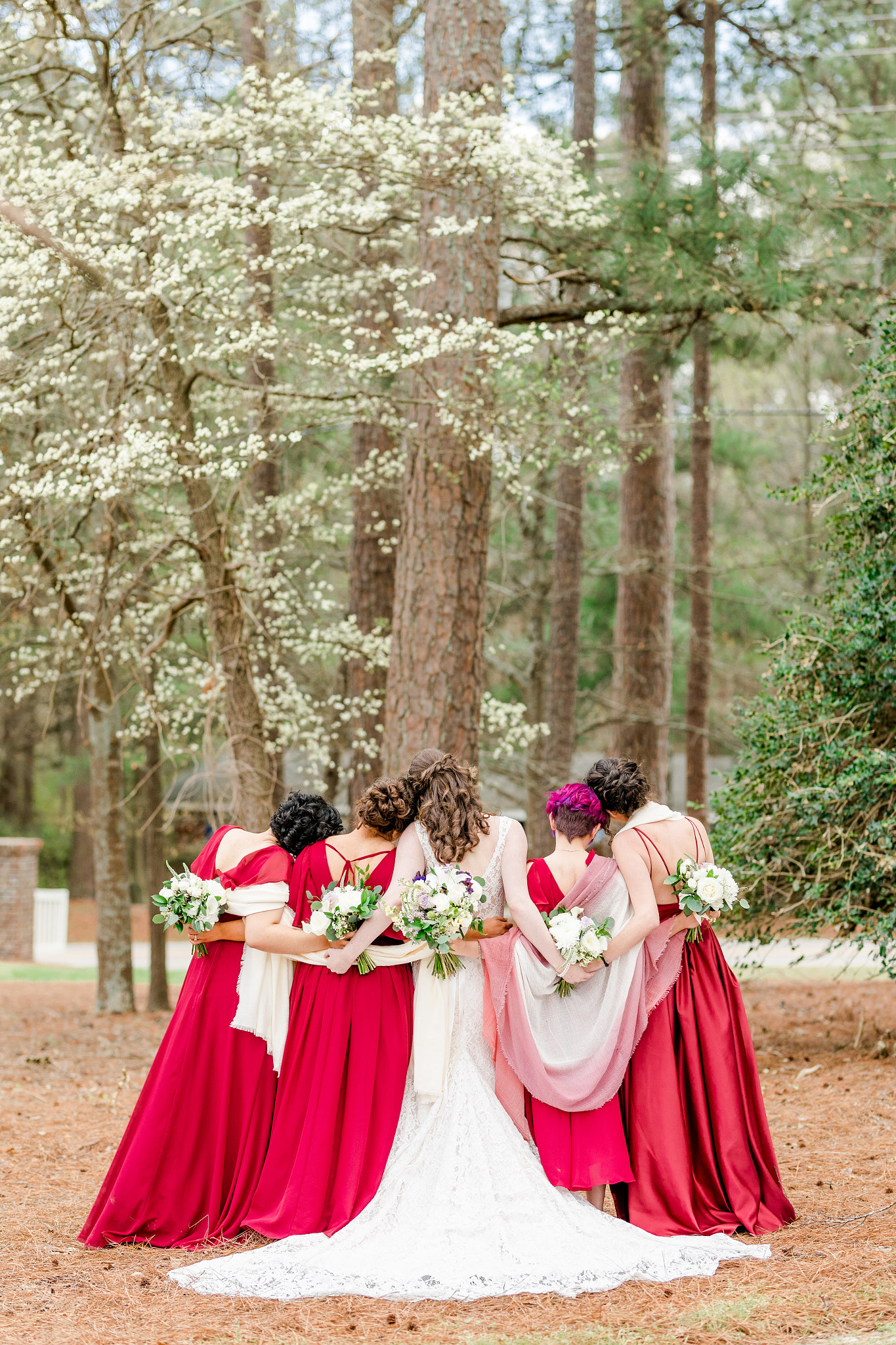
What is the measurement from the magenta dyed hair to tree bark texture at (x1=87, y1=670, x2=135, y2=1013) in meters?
7.24

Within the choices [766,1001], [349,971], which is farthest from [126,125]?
[766,1001]

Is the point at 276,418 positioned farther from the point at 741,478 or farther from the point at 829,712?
the point at 741,478

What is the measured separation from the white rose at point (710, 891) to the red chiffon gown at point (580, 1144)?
81cm

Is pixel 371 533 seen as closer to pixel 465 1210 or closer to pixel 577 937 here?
pixel 577 937

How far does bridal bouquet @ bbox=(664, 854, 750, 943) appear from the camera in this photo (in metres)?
4.80

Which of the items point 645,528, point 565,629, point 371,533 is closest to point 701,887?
point 371,533

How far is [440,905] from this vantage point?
458 cm

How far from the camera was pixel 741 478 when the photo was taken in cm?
2094

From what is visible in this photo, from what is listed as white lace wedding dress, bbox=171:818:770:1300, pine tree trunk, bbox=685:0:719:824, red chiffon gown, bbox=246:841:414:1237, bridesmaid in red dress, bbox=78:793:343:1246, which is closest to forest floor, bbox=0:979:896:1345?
white lace wedding dress, bbox=171:818:770:1300

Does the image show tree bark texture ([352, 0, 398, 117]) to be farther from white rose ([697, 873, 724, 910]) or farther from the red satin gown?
the red satin gown

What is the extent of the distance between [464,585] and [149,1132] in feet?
15.3

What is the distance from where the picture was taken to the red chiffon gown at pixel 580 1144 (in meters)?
4.67

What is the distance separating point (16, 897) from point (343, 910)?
1746 centimetres

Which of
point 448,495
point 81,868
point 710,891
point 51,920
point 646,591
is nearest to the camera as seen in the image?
point 710,891
